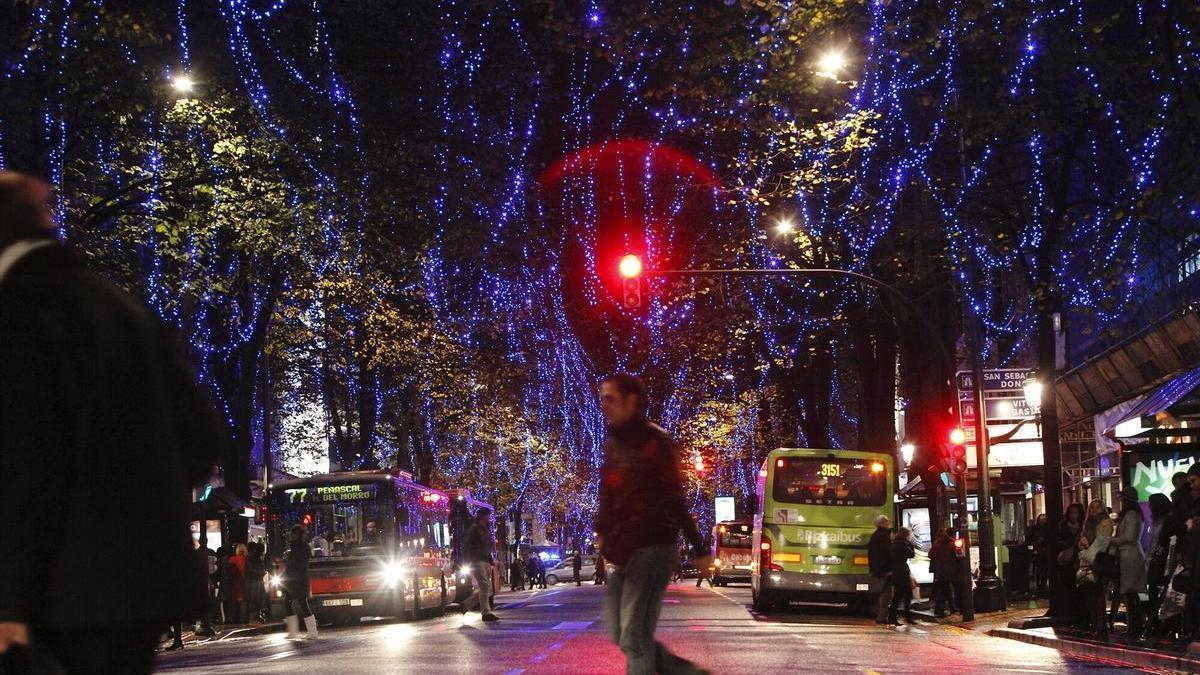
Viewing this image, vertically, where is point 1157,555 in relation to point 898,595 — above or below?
above

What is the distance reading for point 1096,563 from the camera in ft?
61.1

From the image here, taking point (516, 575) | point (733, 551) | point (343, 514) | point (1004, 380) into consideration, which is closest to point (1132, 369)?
point (1004, 380)

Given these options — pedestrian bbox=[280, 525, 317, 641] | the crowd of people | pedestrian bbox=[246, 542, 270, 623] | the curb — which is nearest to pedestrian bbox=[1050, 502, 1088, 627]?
the crowd of people

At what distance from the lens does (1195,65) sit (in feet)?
52.2

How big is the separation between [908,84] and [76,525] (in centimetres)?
2253

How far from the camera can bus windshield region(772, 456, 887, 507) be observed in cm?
2934

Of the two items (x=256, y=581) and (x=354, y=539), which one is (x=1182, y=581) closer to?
(x=354, y=539)

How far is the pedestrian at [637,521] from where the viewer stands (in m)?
8.16

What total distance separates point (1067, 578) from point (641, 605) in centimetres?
1416

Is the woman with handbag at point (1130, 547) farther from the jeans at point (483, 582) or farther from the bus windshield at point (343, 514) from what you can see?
the bus windshield at point (343, 514)

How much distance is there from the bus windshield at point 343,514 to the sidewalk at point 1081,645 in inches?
454

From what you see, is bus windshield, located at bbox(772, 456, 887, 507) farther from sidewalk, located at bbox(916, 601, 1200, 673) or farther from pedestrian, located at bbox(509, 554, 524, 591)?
pedestrian, located at bbox(509, 554, 524, 591)

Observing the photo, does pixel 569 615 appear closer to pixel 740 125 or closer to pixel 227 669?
pixel 740 125

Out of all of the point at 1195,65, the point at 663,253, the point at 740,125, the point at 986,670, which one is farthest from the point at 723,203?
the point at 986,670
